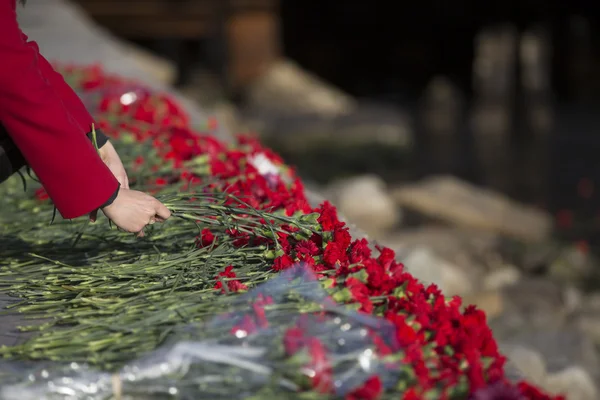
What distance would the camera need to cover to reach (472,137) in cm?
1302

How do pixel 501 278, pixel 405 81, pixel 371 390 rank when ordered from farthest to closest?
1. pixel 405 81
2. pixel 501 278
3. pixel 371 390

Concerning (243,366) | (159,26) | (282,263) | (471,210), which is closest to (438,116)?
(159,26)

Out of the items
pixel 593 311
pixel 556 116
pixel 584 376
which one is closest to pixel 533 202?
pixel 593 311

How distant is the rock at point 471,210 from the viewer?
22.6 ft

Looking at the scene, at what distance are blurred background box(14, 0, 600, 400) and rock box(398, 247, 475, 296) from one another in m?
0.02

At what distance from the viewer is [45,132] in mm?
1837

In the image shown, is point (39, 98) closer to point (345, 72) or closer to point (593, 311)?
point (593, 311)

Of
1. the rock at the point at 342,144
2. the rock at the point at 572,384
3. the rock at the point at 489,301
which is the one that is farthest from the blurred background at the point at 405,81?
the rock at the point at 572,384

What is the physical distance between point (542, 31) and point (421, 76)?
2751 millimetres

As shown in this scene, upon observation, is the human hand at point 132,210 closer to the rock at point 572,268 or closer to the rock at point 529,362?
the rock at point 529,362

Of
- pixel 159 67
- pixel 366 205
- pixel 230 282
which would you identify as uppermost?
pixel 159 67

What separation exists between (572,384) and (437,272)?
37.5 inches

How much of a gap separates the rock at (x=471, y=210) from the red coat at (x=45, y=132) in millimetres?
5416

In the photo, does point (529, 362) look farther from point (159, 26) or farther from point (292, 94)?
point (159, 26)
